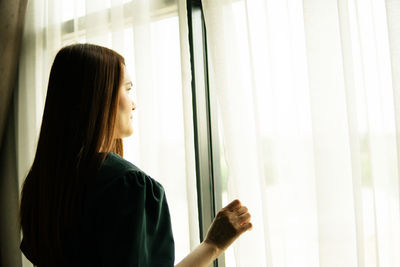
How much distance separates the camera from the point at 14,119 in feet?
5.79

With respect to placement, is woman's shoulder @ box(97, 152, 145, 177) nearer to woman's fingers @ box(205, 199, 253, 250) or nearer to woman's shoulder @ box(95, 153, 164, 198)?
woman's shoulder @ box(95, 153, 164, 198)

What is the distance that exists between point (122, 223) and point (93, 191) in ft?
0.33

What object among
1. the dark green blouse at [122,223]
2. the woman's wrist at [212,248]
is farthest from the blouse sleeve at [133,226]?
the woman's wrist at [212,248]

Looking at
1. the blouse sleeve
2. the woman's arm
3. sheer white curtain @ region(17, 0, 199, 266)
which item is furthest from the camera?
sheer white curtain @ region(17, 0, 199, 266)

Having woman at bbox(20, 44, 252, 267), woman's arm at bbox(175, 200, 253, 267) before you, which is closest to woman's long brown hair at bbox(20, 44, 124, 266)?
woman at bbox(20, 44, 252, 267)

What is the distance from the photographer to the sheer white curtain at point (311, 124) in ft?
2.87

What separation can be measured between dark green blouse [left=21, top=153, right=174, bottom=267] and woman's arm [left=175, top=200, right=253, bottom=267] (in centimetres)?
7

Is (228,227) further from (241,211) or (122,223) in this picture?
(122,223)

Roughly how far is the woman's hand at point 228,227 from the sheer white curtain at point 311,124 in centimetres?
12

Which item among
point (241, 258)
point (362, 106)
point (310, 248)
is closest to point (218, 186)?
point (241, 258)

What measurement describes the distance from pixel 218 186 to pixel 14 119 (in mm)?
1079

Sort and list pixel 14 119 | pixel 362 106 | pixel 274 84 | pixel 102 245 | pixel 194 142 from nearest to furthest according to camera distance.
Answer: pixel 102 245 < pixel 362 106 < pixel 274 84 < pixel 194 142 < pixel 14 119

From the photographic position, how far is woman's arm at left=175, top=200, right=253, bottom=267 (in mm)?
850

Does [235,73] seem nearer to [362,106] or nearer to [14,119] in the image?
[362,106]
